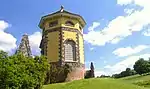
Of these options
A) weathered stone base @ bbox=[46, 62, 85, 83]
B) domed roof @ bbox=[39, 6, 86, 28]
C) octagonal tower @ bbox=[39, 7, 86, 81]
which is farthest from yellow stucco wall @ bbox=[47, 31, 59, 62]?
domed roof @ bbox=[39, 6, 86, 28]

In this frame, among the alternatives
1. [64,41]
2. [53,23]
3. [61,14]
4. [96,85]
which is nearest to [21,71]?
[96,85]

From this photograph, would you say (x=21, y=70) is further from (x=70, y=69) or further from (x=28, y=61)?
(x=70, y=69)

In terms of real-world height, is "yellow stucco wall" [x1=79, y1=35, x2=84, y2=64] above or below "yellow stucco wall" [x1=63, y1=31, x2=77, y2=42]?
below

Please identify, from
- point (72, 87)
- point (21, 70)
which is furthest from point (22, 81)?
point (72, 87)

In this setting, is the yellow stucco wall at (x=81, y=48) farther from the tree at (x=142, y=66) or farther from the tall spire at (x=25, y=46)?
the tree at (x=142, y=66)

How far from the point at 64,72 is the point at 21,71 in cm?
1630

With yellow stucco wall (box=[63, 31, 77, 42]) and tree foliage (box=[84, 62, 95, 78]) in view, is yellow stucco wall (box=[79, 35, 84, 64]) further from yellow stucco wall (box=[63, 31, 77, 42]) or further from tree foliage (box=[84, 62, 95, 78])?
tree foliage (box=[84, 62, 95, 78])

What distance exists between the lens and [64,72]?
4606 cm

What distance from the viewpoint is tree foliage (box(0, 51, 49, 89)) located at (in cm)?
2842

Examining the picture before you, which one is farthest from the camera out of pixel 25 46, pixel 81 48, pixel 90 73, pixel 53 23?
pixel 90 73

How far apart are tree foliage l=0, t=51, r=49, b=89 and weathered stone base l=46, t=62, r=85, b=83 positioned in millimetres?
11831

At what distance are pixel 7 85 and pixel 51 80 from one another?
1743 cm

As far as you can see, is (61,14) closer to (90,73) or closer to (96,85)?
(90,73)

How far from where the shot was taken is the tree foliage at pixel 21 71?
28.4 m
